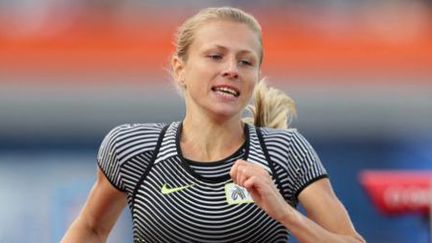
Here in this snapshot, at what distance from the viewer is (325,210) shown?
2887 mm

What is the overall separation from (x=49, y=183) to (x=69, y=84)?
0.93 metres

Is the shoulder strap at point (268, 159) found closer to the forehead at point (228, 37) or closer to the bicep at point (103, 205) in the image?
the forehead at point (228, 37)

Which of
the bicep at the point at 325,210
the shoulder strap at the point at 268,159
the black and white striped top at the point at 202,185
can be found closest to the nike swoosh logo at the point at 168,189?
the black and white striped top at the point at 202,185

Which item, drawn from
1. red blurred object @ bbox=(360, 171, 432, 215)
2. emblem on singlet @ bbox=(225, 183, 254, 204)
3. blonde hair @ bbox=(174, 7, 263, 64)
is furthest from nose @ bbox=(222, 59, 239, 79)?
red blurred object @ bbox=(360, 171, 432, 215)

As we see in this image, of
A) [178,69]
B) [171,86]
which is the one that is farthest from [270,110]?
[171,86]

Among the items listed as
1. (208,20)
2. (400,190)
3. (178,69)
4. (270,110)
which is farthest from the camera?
(400,190)

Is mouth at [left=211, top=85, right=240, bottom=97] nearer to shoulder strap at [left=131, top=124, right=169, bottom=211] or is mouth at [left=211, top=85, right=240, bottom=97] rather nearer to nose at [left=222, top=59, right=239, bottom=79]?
nose at [left=222, top=59, right=239, bottom=79]

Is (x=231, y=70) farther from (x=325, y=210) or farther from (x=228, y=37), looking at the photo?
(x=325, y=210)

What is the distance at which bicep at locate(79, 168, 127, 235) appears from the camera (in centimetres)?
316

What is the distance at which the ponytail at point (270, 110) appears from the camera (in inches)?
131

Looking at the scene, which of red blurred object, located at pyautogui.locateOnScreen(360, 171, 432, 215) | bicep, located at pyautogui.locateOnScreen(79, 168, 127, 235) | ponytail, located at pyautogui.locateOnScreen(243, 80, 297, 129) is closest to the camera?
bicep, located at pyautogui.locateOnScreen(79, 168, 127, 235)

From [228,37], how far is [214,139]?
0.28m

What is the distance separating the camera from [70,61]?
8.24 metres

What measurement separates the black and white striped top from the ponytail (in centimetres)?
26
